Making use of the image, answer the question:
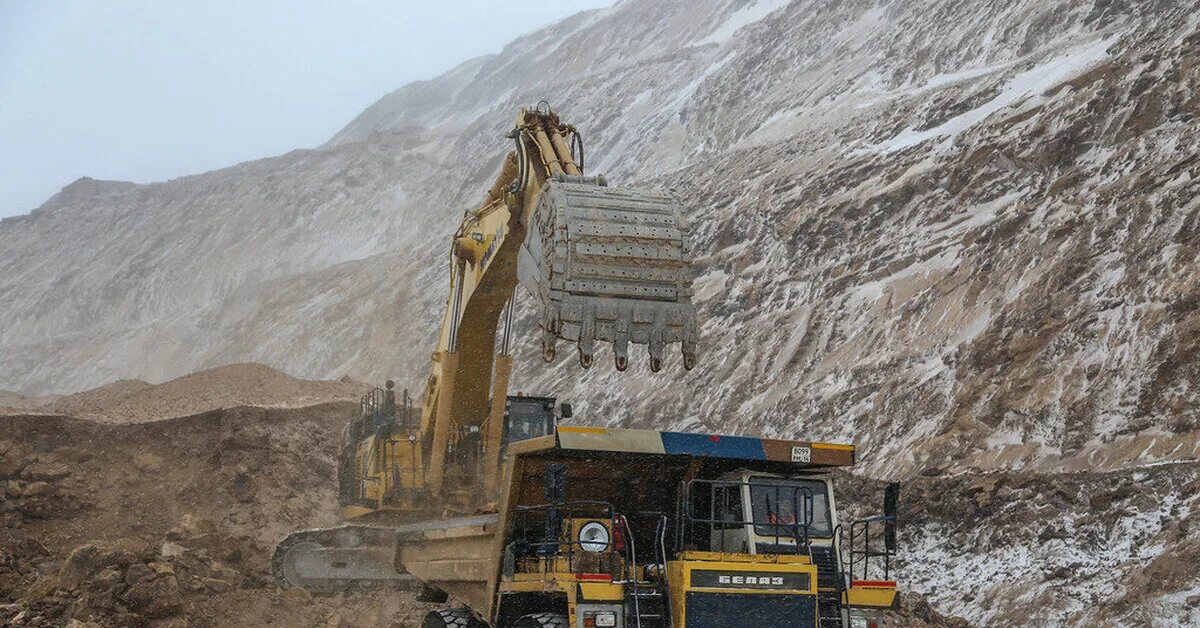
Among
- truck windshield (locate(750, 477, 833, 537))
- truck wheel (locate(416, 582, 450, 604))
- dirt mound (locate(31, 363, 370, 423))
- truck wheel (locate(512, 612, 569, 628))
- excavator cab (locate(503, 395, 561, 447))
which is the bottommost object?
truck wheel (locate(512, 612, 569, 628))

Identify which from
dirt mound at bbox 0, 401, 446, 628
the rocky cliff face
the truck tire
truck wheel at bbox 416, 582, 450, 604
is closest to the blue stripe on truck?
the truck tire

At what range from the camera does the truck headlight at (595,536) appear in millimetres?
8940

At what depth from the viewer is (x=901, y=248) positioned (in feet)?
77.2

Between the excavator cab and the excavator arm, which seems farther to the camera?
the excavator cab

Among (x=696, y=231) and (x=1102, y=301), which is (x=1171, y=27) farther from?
(x=696, y=231)

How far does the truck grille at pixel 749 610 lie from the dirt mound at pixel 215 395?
16.9 m

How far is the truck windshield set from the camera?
9.06 m

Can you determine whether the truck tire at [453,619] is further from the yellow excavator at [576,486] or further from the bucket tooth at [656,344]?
the bucket tooth at [656,344]

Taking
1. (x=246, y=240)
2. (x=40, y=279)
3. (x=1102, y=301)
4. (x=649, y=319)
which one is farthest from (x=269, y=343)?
(x=649, y=319)

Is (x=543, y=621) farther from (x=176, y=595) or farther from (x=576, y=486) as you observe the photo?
(x=176, y=595)

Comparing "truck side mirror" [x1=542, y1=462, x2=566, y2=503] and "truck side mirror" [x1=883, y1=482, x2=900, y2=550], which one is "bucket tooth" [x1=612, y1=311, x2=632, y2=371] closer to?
"truck side mirror" [x1=542, y1=462, x2=566, y2=503]

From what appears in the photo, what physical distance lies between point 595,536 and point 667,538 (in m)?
0.60

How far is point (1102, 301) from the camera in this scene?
17578 mm

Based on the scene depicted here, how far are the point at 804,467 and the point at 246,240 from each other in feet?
209
